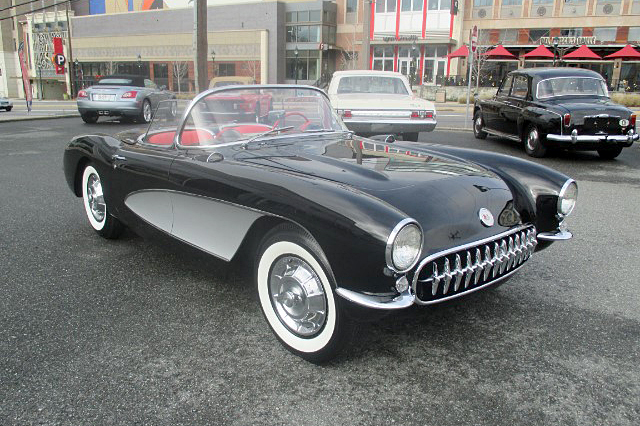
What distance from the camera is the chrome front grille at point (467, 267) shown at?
91.7 inches

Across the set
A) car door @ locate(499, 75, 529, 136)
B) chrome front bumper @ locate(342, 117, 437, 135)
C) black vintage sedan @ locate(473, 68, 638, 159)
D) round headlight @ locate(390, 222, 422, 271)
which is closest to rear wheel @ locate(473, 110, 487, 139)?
black vintage sedan @ locate(473, 68, 638, 159)

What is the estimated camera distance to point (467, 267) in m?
2.46

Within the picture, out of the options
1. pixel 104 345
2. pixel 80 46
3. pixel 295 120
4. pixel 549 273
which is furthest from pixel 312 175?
pixel 80 46

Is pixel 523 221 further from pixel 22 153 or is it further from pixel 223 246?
pixel 22 153

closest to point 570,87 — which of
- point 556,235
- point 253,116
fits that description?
point 556,235

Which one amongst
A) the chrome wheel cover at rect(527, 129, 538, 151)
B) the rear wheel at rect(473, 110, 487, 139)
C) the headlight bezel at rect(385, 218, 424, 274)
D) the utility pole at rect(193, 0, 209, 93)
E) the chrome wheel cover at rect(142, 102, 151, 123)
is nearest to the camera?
the headlight bezel at rect(385, 218, 424, 274)

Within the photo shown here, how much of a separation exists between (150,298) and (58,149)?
7.99m

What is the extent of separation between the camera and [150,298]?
10.8 feet

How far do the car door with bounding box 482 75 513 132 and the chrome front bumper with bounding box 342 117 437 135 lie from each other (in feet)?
7.74

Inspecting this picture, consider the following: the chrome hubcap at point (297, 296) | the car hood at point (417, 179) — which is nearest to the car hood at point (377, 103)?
the car hood at point (417, 179)

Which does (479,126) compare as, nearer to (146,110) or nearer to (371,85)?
(371,85)

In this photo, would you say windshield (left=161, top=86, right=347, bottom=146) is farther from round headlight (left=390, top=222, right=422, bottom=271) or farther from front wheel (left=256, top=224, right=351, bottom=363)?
round headlight (left=390, top=222, right=422, bottom=271)

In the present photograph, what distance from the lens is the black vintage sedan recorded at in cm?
883

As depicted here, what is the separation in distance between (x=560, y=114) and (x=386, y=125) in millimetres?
2954
